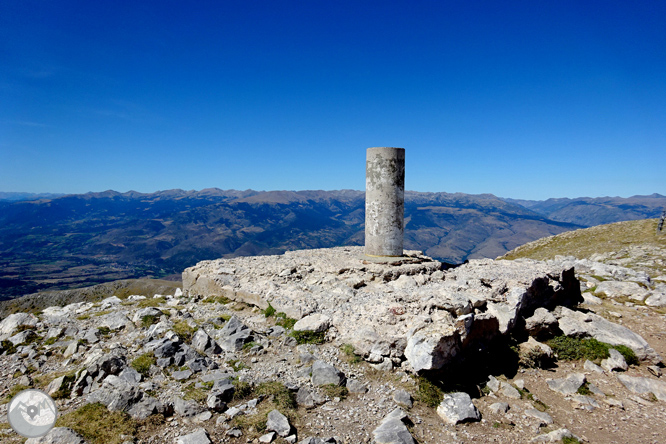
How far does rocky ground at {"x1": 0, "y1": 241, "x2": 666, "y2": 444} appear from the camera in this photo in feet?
22.0

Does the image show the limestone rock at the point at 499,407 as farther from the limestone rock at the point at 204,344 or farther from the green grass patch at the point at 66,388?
the green grass patch at the point at 66,388

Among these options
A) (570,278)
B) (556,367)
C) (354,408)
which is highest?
(570,278)

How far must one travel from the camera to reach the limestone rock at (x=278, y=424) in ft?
20.7

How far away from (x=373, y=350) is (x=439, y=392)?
1.96m

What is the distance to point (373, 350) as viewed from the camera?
9047 millimetres

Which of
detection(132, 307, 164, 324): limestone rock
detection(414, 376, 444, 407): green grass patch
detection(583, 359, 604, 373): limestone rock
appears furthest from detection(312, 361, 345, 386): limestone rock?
detection(583, 359, 604, 373): limestone rock

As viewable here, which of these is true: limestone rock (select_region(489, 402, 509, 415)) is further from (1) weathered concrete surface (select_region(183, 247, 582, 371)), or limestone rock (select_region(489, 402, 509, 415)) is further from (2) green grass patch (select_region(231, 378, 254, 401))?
(2) green grass patch (select_region(231, 378, 254, 401))

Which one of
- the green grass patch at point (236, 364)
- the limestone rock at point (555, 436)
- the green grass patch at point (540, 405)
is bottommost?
the green grass patch at point (540, 405)

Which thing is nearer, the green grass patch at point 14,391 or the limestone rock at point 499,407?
the green grass patch at point 14,391

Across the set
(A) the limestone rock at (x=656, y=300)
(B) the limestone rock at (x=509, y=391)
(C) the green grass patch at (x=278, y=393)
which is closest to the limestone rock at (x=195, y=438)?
(C) the green grass patch at (x=278, y=393)

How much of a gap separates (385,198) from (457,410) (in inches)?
386

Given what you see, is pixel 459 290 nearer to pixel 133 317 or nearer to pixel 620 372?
pixel 620 372

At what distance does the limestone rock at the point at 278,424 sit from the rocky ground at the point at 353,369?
0.03 m

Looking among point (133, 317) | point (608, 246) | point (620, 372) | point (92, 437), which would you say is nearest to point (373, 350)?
point (92, 437)
